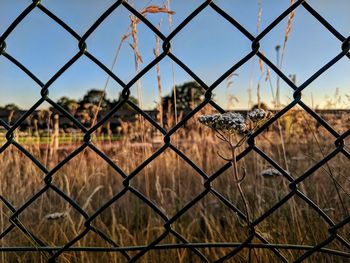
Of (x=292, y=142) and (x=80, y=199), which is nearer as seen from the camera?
(x=80, y=199)

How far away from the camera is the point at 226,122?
1.01 metres

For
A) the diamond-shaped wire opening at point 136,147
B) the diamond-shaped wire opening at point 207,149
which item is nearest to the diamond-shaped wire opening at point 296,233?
the diamond-shaped wire opening at point 136,147

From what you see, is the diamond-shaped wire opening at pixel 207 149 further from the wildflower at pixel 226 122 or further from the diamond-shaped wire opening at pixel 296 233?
the wildflower at pixel 226 122

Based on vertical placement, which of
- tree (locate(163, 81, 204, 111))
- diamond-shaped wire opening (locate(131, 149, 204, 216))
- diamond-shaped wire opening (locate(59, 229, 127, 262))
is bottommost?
diamond-shaped wire opening (locate(59, 229, 127, 262))

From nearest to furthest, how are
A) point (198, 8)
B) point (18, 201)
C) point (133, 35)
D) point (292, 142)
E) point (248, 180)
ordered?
point (198, 8) < point (133, 35) < point (18, 201) < point (248, 180) < point (292, 142)

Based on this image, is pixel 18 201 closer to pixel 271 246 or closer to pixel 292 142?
pixel 271 246

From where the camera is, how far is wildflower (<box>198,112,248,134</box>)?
1.00m

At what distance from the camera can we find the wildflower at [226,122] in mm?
1001

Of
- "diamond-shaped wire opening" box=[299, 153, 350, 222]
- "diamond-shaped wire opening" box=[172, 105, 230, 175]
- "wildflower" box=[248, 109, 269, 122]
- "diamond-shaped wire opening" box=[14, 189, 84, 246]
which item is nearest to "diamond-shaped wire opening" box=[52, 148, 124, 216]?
"diamond-shaped wire opening" box=[14, 189, 84, 246]

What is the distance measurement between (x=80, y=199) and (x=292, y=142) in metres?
2.94

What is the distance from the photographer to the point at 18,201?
304cm

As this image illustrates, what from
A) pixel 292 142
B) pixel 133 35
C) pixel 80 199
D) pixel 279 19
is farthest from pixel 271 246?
pixel 292 142

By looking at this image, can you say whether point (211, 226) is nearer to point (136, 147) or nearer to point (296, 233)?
point (296, 233)

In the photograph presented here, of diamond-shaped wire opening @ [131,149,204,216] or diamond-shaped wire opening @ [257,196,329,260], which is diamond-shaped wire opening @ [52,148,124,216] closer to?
diamond-shaped wire opening @ [131,149,204,216]
